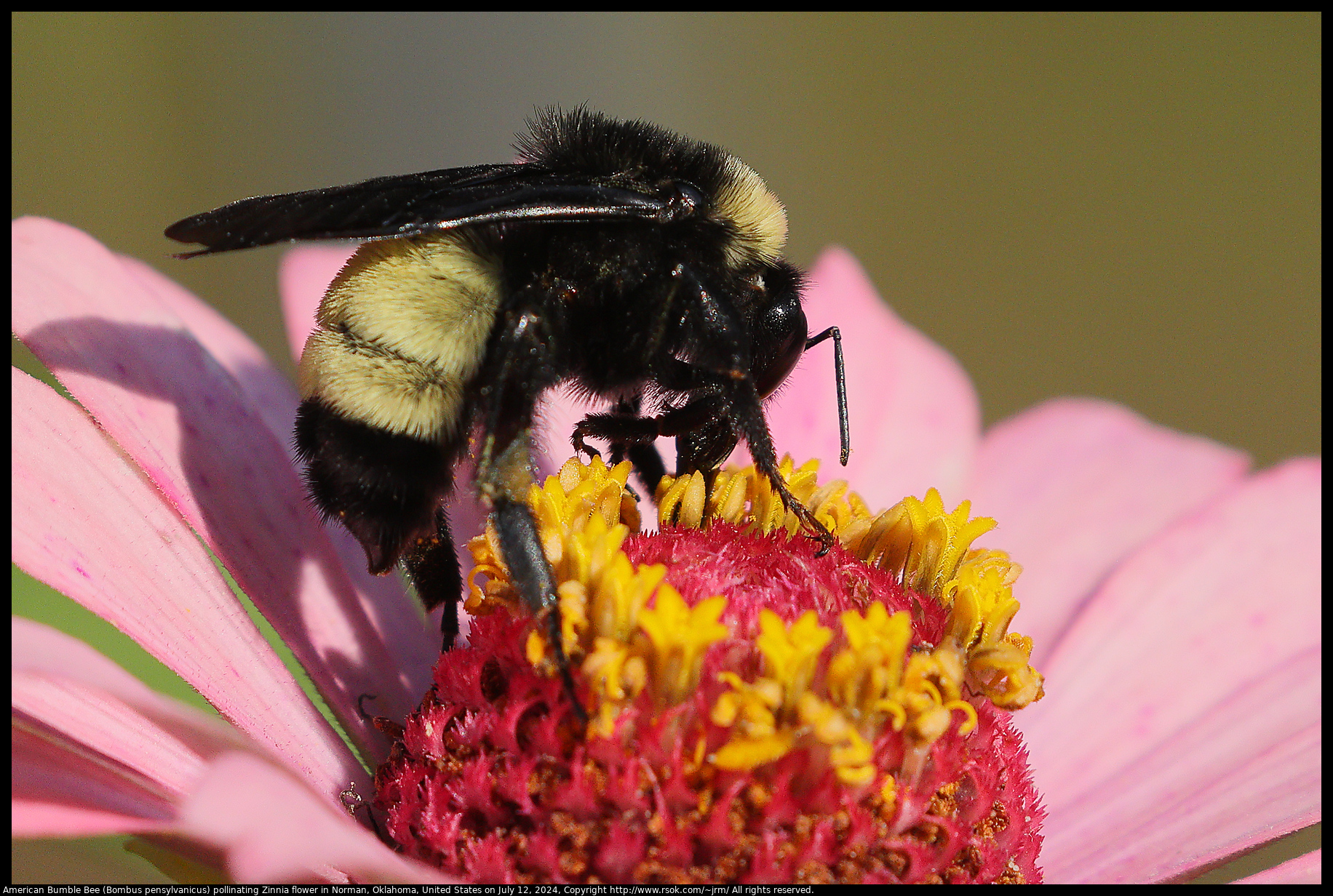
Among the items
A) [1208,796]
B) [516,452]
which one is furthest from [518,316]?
[1208,796]

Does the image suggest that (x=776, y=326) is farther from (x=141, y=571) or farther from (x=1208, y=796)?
(x=1208, y=796)

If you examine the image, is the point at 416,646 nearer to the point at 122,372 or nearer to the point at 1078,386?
the point at 122,372

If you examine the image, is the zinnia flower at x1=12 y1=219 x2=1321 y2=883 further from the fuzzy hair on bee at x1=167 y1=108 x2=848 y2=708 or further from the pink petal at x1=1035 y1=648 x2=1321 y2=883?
the fuzzy hair on bee at x1=167 y1=108 x2=848 y2=708

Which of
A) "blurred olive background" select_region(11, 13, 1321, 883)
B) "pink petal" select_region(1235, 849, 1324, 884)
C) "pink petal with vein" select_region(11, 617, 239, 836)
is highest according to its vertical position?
"blurred olive background" select_region(11, 13, 1321, 883)

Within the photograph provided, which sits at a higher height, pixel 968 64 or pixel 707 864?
pixel 968 64

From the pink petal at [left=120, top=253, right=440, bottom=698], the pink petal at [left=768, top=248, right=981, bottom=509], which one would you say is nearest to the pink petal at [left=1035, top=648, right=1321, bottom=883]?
the pink petal at [left=768, top=248, right=981, bottom=509]

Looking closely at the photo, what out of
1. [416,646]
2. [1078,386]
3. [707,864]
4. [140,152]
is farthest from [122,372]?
[1078,386]
